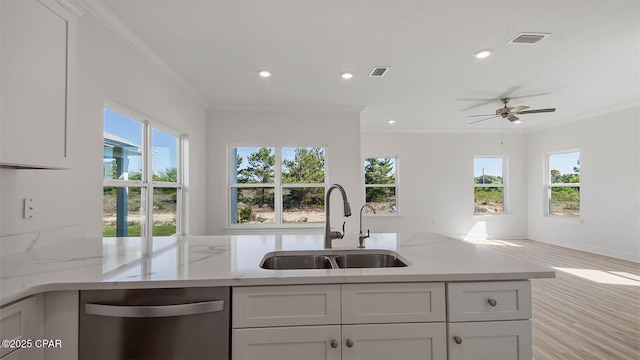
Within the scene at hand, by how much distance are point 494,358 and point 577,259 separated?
5439 mm

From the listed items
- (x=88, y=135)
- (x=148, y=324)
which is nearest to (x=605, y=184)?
(x=148, y=324)

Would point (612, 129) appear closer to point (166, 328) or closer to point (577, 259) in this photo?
point (577, 259)

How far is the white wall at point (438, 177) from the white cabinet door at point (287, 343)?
6.09m

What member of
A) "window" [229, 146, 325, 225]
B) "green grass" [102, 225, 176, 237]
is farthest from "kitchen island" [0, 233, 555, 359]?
"window" [229, 146, 325, 225]

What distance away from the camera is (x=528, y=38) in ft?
8.93

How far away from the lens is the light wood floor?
2.35m

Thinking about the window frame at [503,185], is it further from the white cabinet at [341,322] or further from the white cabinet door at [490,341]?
the white cabinet at [341,322]

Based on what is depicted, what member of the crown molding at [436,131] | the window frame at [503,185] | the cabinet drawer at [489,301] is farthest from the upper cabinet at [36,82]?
the window frame at [503,185]

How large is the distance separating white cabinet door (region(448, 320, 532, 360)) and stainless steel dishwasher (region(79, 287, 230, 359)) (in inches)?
35.5

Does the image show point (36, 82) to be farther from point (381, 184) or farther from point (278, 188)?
point (381, 184)

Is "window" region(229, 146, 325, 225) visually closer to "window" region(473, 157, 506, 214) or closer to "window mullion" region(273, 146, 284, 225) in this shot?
"window mullion" region(273, 146, 284, 225)

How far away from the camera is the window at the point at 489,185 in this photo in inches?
290

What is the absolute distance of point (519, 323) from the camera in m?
1.24

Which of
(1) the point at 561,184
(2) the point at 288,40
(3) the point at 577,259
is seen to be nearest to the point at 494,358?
(2) the point at 288,40
